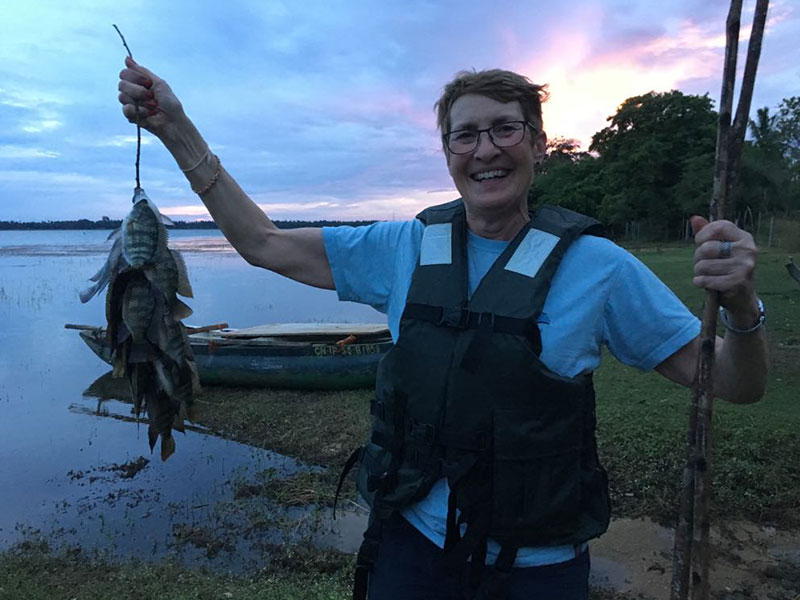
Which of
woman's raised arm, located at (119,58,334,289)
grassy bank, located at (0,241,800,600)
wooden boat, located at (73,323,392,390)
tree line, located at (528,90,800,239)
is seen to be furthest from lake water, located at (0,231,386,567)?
tree line, located at (528,90,800,239)

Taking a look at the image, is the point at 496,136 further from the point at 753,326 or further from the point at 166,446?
the point at 166,446

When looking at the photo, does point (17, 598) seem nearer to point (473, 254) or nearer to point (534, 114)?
point (473, 254)

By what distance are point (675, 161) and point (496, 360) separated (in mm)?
48463

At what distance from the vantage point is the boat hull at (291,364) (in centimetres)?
1048

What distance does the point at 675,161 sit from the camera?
147 feet

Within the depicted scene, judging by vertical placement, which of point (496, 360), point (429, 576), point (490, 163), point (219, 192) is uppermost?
point (490, 163)

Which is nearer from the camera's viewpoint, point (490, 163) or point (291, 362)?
point (490, 163)

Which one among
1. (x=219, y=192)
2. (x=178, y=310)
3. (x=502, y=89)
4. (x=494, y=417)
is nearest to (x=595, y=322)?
(x=494, y=417)

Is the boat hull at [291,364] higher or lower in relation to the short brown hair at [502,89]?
lower

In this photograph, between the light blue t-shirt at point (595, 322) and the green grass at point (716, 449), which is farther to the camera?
the green grass at point (716, 449)

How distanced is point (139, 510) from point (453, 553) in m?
5.55

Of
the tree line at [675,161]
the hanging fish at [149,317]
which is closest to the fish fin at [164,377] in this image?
the hanging fish at [149,317]

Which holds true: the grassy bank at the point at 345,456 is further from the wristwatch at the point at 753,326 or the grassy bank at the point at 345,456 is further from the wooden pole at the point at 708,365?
the wristwatch at the point at 753,326

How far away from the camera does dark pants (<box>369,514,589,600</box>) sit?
193 cm
